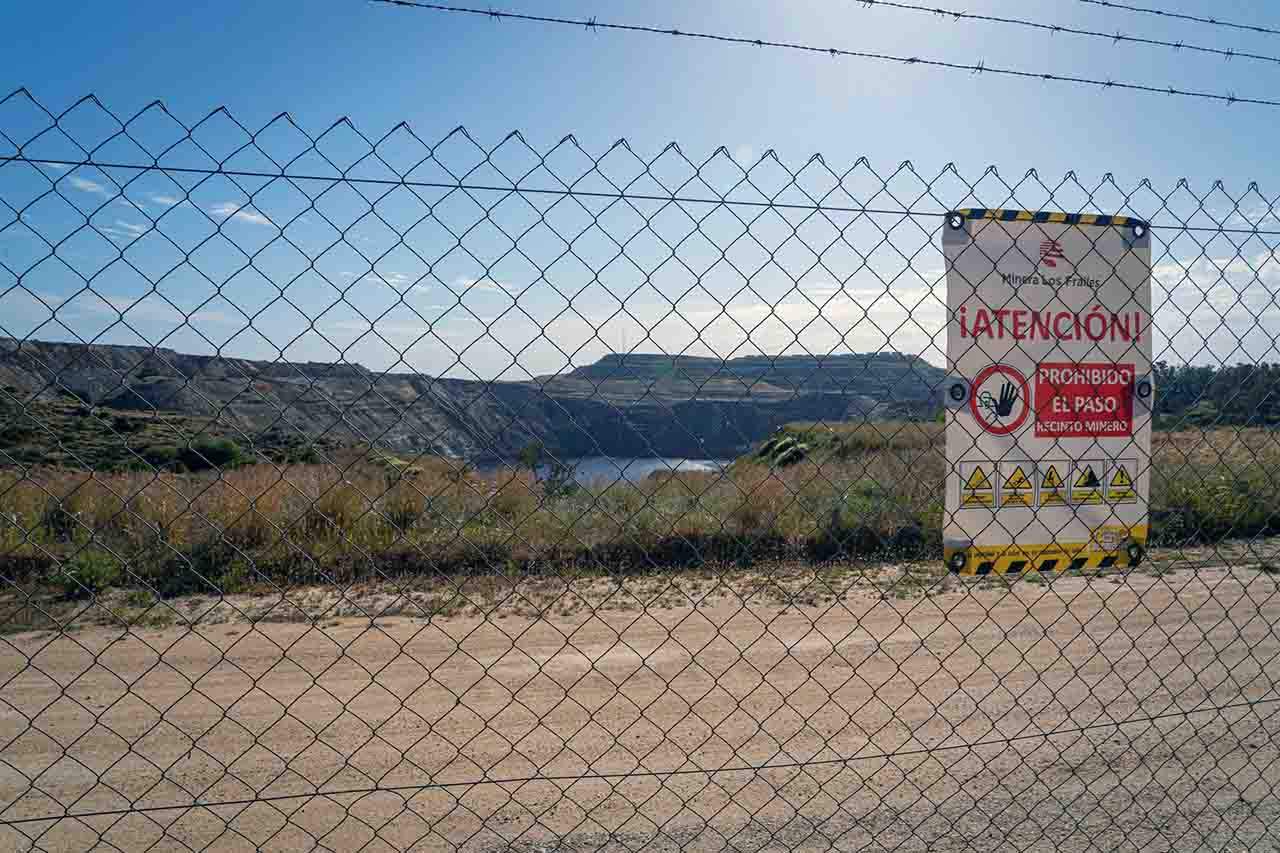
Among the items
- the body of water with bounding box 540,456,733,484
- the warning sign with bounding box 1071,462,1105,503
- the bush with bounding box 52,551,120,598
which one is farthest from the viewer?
the bush with bounding box 52,551,120,598

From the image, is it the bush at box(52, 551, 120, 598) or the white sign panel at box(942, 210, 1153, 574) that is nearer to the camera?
the white sign panel at box(942, 210, 1153, 574)

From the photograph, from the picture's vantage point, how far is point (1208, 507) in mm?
10750

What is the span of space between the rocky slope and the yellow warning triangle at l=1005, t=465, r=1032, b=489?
0.58 metres

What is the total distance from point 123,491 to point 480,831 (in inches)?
305

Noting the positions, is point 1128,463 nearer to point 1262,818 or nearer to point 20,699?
point 1262,818

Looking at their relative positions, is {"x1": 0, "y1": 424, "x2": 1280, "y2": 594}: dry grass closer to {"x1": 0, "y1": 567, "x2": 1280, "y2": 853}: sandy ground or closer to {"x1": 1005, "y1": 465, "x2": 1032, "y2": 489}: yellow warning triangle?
{"x1": 0, "y1": 567, "x2": 1280, "y2": 853}: sandy ground

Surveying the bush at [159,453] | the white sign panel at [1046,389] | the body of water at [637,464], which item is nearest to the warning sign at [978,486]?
the white sign panel at [1046,389]

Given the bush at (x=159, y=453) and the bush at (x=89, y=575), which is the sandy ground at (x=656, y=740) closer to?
the bush at (x=89, y=575)

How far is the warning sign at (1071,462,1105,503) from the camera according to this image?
10.7 ft

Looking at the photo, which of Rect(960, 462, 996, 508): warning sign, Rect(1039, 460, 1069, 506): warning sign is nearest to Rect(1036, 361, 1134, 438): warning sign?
Rect(1039, 460, 1069, 506): warning sign

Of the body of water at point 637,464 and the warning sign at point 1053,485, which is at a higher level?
the warning sign at point 1053,485

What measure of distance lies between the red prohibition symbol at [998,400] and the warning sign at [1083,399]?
0.27 feet

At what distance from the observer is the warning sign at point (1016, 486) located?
3.18 m

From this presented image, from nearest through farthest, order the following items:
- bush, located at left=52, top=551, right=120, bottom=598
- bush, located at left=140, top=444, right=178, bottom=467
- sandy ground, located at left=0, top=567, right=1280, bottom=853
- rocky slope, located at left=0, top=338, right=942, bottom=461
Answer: rocky slope, located at left=0, top=338, right=942, bottom=461
sandy ground, located at left=0, top=567, right=1280, bottom=853
bush, located at left=52, top=551, right=120, bottom=598
bush, located at left=140, top=444, right=178, bottom=467
